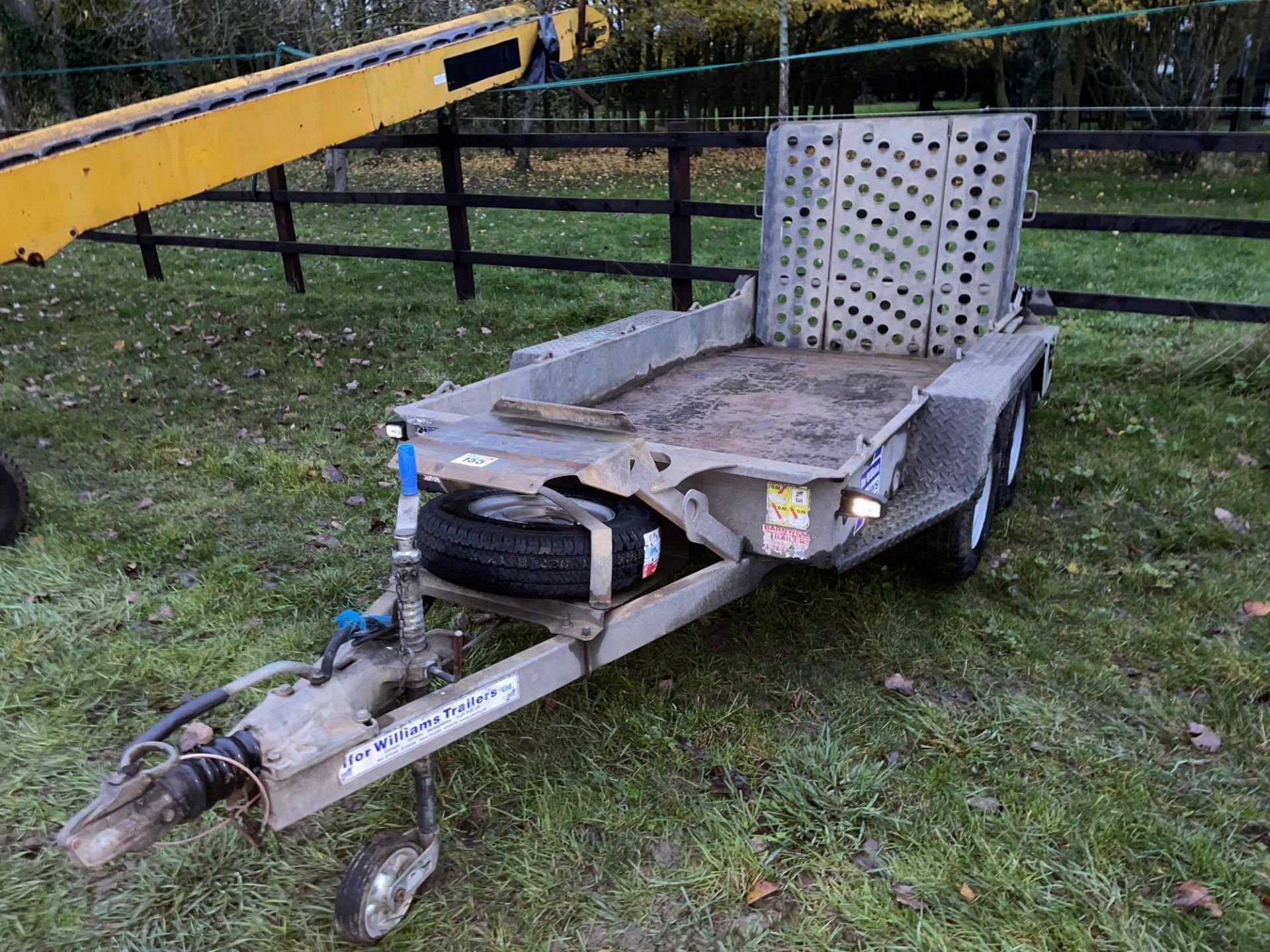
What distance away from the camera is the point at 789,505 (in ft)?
9.29

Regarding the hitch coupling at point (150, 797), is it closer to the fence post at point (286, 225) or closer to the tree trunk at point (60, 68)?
the fence post at point (286, 225)

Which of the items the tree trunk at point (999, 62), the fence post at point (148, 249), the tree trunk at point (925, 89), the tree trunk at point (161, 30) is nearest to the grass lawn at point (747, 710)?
the fence post at point (148, 249)

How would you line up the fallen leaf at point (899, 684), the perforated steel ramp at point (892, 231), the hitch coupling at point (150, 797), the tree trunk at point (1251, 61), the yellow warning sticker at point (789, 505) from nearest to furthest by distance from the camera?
the hitch coupling at point (150, 797) < the yellow warning sticker at point (789, 505) < the fallen leaf at point (899, 684) < the perforated steel ramp at point (892, 231) < the tree trunk at point (1251, 61)

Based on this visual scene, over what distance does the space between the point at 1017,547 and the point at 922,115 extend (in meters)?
2.29

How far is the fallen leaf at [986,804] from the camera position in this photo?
2852 mm

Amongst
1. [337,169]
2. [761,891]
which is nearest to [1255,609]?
[761,891]

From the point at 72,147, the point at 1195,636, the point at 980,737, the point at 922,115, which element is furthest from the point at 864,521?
the point at 72,147

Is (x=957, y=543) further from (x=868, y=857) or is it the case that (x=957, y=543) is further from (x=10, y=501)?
(x=10, y=501)

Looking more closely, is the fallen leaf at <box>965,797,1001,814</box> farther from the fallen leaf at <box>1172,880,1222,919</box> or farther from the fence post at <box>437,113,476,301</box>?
the fence post at <box>437,113,476,301</box>

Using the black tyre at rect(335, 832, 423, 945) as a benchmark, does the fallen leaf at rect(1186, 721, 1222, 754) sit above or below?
below

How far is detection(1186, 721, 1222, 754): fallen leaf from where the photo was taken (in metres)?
3.09

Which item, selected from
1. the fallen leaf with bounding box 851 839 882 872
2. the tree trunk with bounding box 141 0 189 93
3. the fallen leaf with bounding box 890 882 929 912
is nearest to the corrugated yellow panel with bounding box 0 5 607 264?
the fallen leaf with bounding box 851 839 882 872

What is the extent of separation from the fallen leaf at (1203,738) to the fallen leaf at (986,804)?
2.50 feet

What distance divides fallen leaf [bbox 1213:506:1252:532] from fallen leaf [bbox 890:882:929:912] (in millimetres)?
2825
